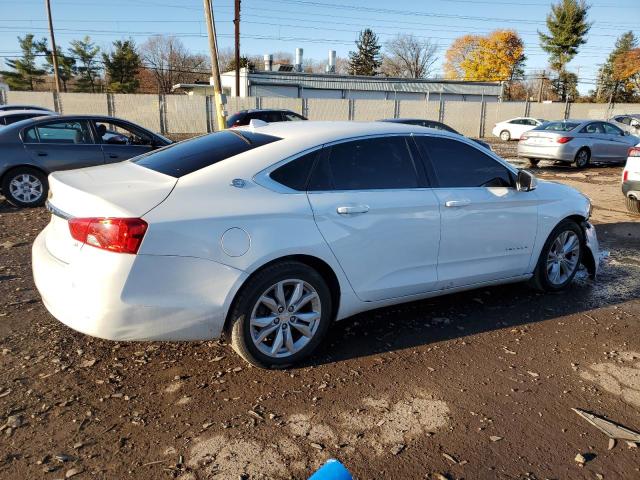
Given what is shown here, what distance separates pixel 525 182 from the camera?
4.53 m

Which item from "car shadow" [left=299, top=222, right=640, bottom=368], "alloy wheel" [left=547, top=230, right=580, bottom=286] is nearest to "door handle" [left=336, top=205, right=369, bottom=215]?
"car shadow" [left=299, top=222, right=640, bottom=368]

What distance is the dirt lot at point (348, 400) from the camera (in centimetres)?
262

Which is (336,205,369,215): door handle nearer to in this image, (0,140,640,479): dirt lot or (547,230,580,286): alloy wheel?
(0,140,640,479): dirt lot

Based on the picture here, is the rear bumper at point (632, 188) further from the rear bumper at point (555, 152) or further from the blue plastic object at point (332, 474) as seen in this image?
the blue plastic object at point (332, 474)

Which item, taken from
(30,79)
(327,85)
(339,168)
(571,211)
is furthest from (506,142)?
(30,79)

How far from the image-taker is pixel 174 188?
315cm

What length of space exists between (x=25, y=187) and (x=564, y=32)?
61057mm

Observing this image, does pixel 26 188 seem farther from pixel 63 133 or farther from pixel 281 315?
pixel 281 315

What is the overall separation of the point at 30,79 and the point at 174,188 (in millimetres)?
59831

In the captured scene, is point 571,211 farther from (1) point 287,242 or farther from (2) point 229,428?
(2) point 229,428

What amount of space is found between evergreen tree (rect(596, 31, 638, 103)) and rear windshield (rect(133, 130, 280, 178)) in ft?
229

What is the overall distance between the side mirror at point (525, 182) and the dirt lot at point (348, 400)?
1.09m

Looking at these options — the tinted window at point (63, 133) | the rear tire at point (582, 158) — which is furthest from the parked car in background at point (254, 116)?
the rear tire at point (582, 158)


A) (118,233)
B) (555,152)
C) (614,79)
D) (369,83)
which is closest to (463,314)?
(118,233)
